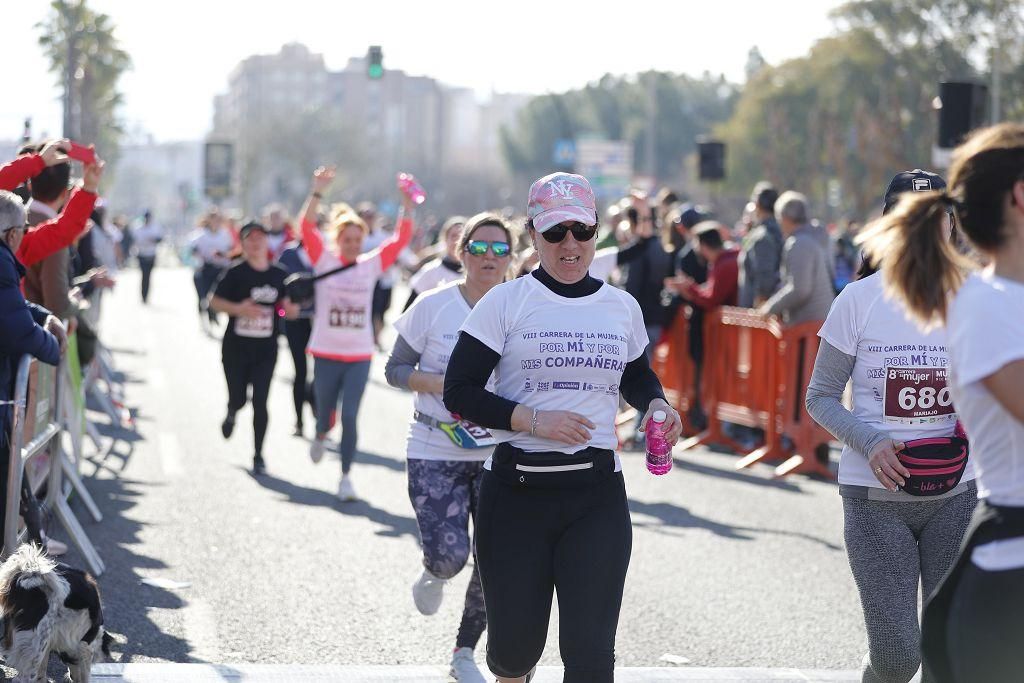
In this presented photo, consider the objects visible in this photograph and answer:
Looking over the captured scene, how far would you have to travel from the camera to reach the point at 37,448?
21.7 ft

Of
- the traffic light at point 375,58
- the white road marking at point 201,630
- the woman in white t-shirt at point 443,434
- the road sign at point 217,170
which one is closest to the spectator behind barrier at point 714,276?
the white road marking at point 201,630

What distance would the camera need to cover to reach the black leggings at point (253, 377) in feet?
38.5

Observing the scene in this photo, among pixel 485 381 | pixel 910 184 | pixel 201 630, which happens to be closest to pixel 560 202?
pixel 485 381

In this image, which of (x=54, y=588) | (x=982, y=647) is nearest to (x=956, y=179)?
(x=982, y=647)

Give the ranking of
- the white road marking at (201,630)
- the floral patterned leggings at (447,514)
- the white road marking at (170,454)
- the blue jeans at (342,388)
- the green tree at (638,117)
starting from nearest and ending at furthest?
the floral patterned leggings at (447,514), the white road marking at (201,630), the blue jeans at (342,388), the white road marking at (170,454), the green tree at (638,117)

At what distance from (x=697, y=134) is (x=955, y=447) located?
4554 inches

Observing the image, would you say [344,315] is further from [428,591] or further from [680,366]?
[428,591]

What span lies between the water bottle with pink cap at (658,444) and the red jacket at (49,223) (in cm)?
390

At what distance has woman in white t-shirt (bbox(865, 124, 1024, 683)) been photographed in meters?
2.96

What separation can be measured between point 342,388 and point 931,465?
6.99m

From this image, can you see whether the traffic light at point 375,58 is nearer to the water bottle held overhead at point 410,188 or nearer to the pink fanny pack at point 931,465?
the water bottle held overhead at point 410,188

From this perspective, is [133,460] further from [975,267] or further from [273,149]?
[273,149]

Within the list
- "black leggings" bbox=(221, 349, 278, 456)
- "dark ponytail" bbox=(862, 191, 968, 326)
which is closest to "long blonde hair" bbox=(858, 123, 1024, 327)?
"dark ponytail" bbox=(862, 191, 968, 326)

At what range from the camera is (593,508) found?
173 inches
